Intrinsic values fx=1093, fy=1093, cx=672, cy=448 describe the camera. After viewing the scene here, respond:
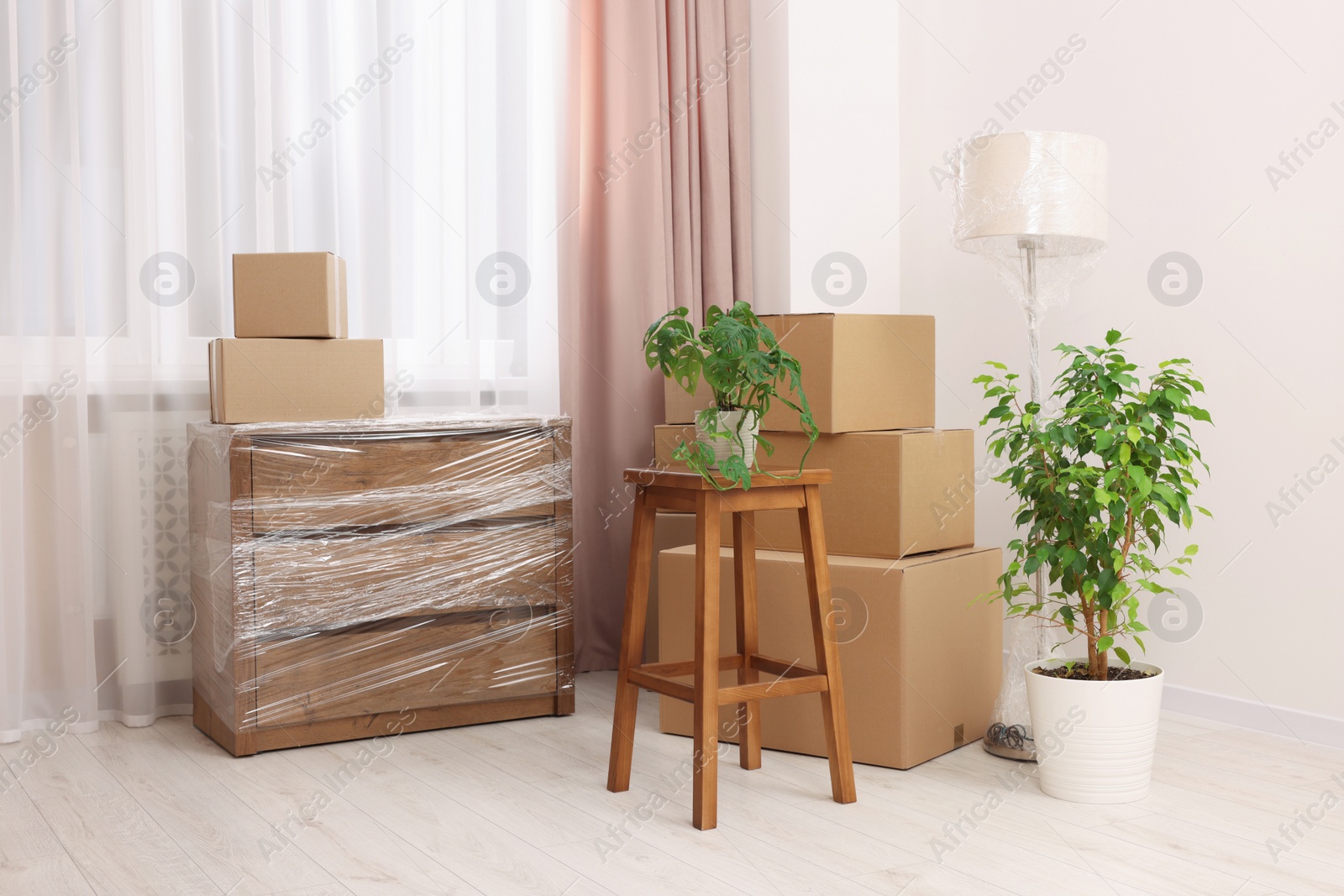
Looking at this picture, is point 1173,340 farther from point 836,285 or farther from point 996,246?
point 836,285

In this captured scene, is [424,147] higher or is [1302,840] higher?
[424,147]

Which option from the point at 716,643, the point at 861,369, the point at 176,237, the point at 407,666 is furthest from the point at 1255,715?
the point at 176,237

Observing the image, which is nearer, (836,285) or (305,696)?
(305,696)

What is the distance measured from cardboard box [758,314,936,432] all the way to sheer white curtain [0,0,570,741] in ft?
3.17

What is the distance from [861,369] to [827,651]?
0.61m

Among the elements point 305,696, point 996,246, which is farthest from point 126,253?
point 996,246

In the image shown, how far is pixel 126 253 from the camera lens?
248 cm

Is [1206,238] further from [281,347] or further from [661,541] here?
[281,347]

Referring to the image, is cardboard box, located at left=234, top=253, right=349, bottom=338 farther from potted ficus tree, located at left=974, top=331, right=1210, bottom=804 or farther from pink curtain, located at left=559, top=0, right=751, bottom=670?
potted ficus tree, located at left=974, top=331, right=1210, bottom=804

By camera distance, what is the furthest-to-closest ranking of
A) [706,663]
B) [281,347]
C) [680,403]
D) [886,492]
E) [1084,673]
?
[680,403] < [281,347] < [886,492] < [1084,673] < [706,663]

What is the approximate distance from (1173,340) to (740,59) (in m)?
1.41

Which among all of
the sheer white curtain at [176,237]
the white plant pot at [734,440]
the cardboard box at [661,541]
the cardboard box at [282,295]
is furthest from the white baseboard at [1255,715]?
the cardboard box at [282,295]

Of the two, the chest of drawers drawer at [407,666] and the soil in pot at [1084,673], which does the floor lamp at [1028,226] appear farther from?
the chest of drawers drawer at [407,666]

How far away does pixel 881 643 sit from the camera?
2.11 metres
